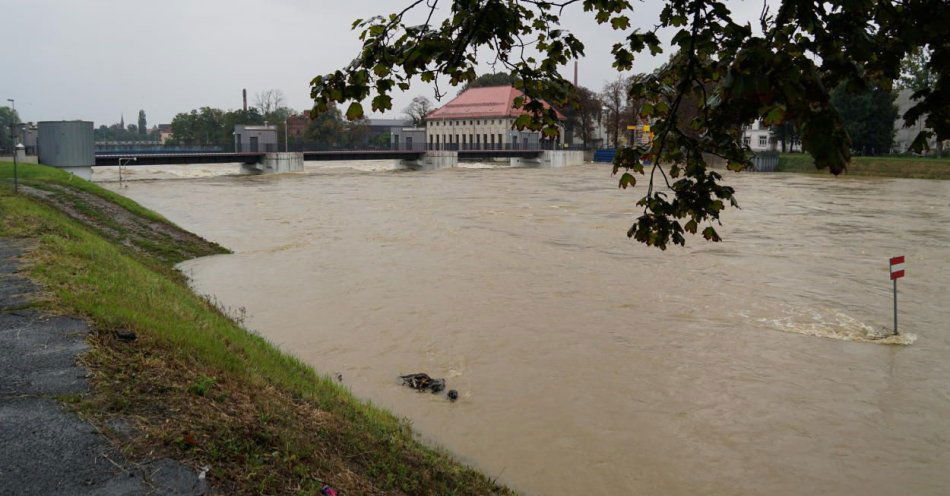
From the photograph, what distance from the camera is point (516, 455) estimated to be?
8.18 meters

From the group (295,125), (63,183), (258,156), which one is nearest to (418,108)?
(295,125)

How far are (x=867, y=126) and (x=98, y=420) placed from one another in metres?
83.0

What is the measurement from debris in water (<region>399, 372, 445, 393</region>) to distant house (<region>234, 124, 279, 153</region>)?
70.3 metres

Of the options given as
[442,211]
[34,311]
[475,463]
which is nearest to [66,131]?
[442,211]

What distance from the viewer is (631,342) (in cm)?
1266

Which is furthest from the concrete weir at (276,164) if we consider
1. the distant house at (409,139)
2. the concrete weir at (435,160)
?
the distant house at (409,139)

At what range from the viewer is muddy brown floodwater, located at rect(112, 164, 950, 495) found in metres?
8.28

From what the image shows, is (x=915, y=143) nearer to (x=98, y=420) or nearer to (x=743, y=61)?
(x=743, y=61)

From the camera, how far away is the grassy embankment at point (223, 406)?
4.84 metres

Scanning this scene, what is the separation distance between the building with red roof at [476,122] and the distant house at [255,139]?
2878 centimetres

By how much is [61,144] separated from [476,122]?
75831mm

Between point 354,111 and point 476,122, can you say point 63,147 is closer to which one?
point 354,111

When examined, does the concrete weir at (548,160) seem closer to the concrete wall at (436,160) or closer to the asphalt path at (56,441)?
the concrete wall at (436,160)

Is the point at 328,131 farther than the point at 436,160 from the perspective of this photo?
Yes
